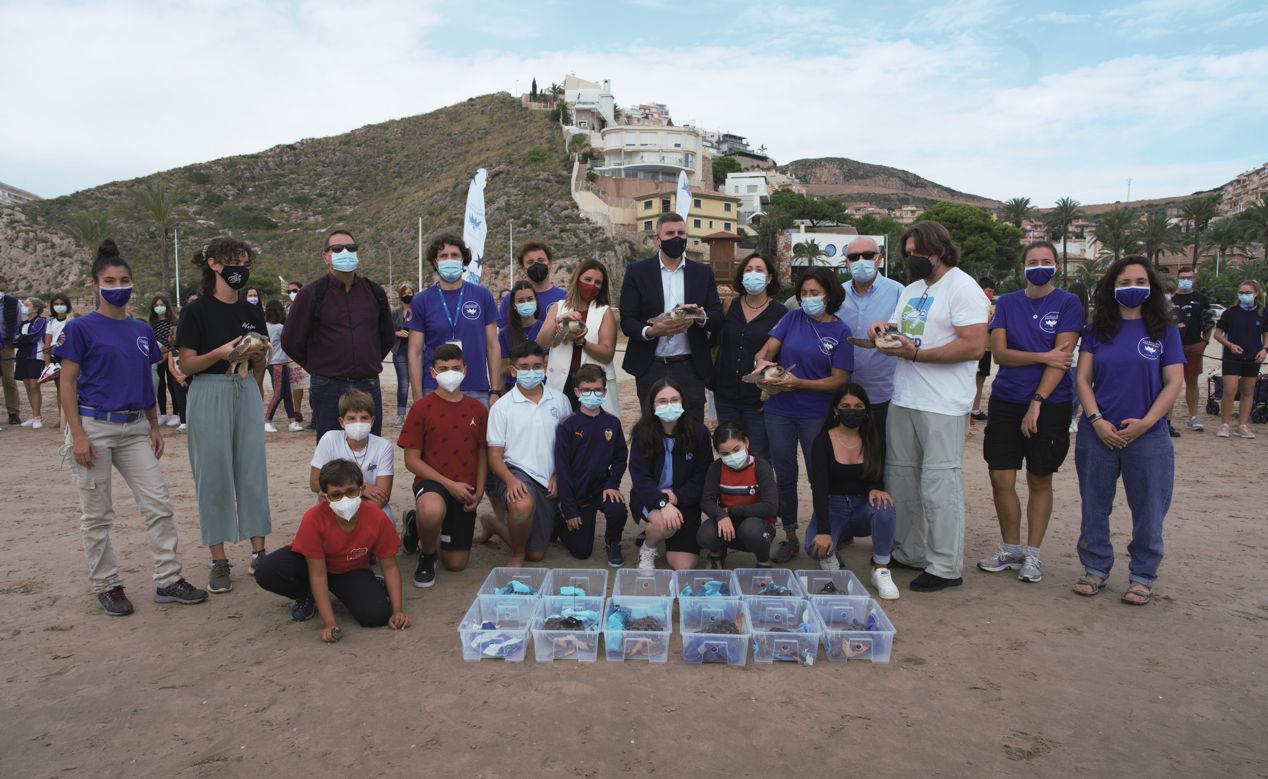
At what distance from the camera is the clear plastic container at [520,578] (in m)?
4.25

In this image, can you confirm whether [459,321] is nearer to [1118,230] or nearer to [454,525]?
[454,525]

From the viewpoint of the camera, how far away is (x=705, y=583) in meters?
4.33

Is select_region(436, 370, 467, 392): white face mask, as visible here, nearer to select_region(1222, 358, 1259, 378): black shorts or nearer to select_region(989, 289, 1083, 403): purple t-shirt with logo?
select_region(989, 289, 1083, 403): purple t-shirt with logo

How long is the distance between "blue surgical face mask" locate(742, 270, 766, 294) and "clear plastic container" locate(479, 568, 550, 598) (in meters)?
2.49

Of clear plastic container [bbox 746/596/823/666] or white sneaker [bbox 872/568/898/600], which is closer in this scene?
clear plastic container [bbox 746/596/823/666]

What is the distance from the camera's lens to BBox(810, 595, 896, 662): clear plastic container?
3.69 meters

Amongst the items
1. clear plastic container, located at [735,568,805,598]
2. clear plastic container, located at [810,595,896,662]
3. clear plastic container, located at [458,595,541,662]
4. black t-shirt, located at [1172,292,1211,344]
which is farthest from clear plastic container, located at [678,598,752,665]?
black t-shirt, located at [1172,292,1211,344]

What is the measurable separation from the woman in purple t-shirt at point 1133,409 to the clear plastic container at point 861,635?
5.39 feet

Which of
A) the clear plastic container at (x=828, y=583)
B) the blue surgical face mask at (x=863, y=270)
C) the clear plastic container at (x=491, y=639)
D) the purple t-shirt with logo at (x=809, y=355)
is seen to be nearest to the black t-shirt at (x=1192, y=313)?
the blue surgical face mask at (x=863, y=270)

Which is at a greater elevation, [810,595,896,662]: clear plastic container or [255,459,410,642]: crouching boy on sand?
[255,459,410,642]: crouching boy on sand

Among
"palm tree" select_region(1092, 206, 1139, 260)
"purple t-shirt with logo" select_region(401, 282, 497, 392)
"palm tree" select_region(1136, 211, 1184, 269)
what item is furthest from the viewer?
"palm tree" select_region(1136, 211, 1184, 269)

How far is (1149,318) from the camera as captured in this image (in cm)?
442

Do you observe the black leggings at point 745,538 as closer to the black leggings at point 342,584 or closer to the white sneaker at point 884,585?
the white sneaker at point 884,585

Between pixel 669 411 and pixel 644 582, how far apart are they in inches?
44.6
